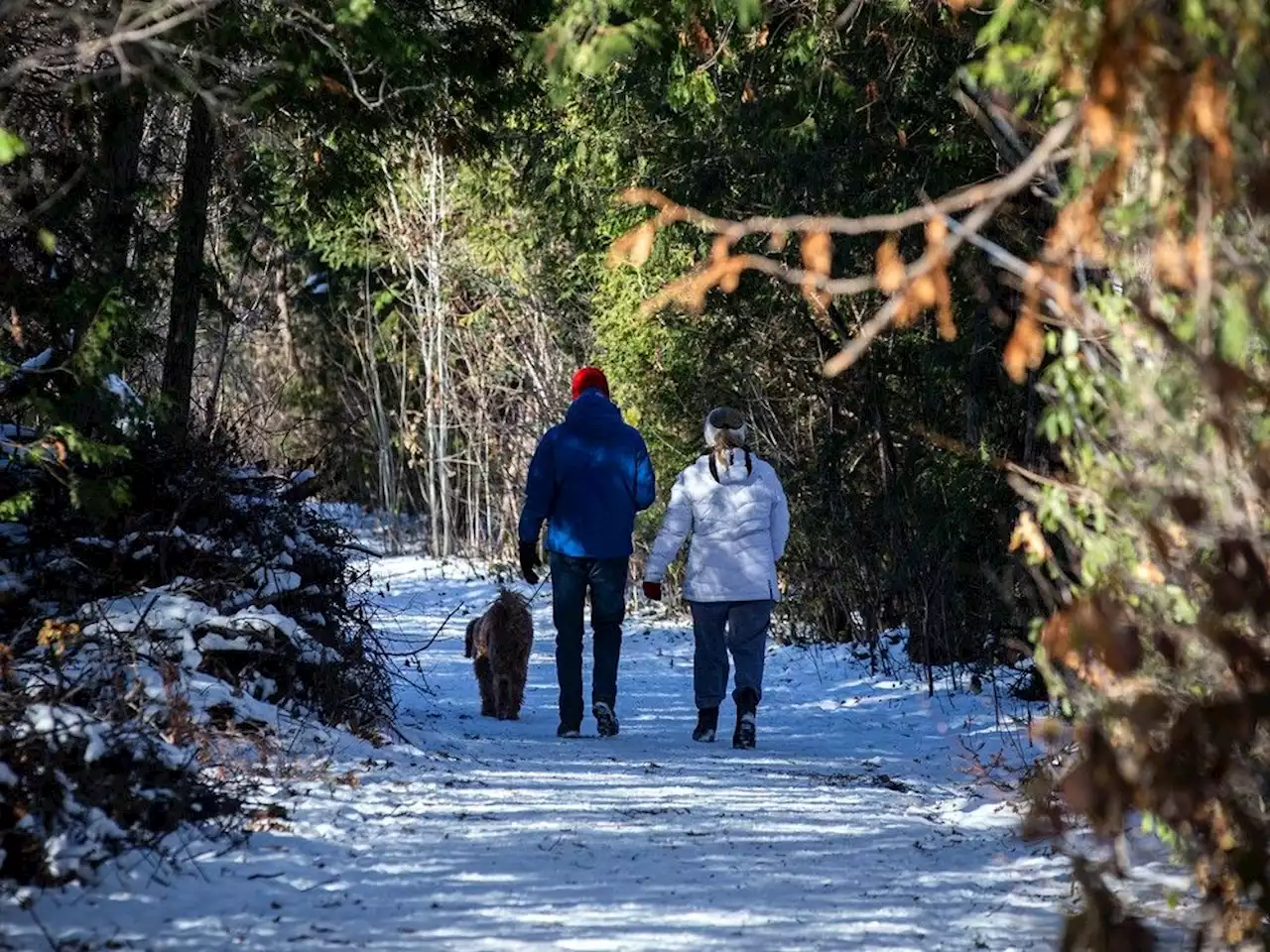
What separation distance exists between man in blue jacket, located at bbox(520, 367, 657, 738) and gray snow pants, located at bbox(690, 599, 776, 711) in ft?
1.68

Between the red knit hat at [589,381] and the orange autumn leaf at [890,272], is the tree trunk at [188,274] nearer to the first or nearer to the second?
the red knit hat at [589,381]

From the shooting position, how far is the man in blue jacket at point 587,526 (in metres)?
11.5

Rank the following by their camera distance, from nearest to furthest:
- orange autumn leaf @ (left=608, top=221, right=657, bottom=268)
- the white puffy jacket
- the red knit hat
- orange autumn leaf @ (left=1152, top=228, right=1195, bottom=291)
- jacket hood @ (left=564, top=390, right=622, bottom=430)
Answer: orange autumn leaf @ (left=1152, top=228, right=1195, bottom=291) < orange autumn leaf @ (left=608, top=221, right=657, bottom=268) < the white puffy jacket < jacket hood @ (left=564, top=390, right=622, bottom=430) < the red knit hat

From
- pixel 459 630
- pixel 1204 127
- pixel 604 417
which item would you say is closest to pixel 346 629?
pixel 604 417

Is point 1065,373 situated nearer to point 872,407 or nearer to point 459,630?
point 872,407

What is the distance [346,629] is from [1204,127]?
25.1ft

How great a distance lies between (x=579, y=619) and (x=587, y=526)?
575 mm

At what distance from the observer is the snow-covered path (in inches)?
225

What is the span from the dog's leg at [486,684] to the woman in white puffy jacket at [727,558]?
1377 millimetres

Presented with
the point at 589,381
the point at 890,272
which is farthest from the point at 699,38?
the point at 890,272

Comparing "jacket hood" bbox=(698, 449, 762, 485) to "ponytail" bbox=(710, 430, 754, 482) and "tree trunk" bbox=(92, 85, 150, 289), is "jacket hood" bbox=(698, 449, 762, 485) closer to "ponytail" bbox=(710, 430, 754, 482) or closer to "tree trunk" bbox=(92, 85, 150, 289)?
"ponytail" bbox=(710, 430, 754, 482)

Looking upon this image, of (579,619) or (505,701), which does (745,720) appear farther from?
(505,701)

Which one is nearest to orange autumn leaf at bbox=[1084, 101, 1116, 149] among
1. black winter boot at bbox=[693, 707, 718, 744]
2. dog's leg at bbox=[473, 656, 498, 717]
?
black winter boot at bbox=[693, 707, 718, 744]

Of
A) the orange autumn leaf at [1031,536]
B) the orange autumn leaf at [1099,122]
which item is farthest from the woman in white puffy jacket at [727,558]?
the orange autumn leaf at [1099,122]
